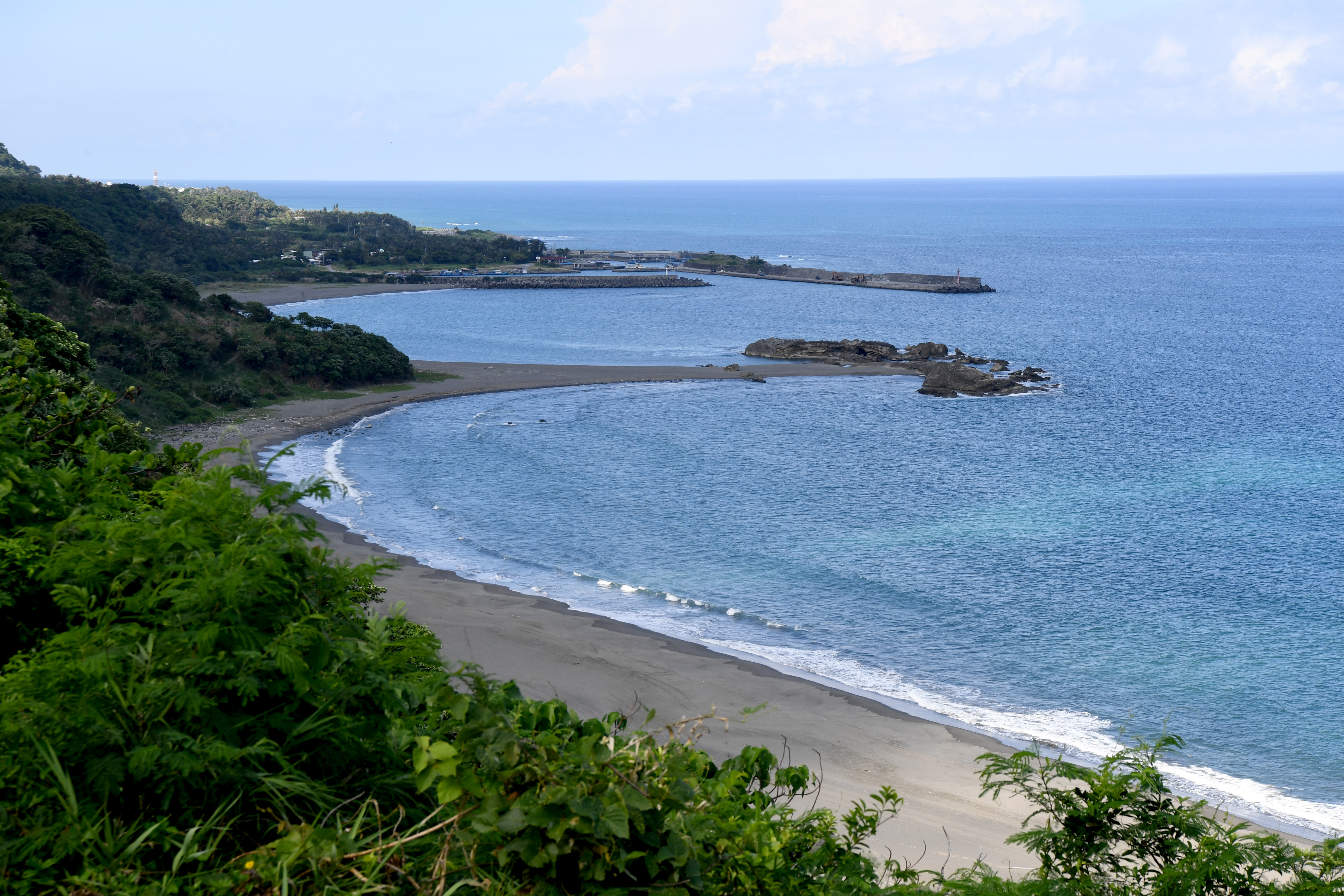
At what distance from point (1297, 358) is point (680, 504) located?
7090cm

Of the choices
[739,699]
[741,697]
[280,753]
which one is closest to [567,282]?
[741,697]

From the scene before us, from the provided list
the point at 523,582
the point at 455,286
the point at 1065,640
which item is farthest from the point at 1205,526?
the point at 455,286

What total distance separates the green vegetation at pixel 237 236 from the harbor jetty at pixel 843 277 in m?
31.9

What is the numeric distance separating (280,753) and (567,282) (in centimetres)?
13960

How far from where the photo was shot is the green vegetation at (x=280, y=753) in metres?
3.80

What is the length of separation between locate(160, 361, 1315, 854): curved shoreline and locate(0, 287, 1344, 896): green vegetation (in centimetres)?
1226

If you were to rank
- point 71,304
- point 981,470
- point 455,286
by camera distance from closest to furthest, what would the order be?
point 981,470 < point 71,304 < point 455,286

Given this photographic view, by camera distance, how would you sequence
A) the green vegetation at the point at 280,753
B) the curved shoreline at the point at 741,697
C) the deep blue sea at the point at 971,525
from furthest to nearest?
the deep blue sea at the point at 971,525 < the curved shoreline at the point at 741,697 < the green vegetation at the point at 280,753

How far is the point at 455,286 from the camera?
13475 centimetres

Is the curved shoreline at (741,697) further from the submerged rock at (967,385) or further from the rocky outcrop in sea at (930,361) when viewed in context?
the rocky outcrop in sea at (930,361)

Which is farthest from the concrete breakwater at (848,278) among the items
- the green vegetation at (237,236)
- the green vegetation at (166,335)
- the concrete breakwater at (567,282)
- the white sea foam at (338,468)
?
the white sea foam at (338,468)

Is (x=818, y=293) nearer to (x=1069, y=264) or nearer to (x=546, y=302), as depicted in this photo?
(x=546, y=302)

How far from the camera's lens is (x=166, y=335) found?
59.8m

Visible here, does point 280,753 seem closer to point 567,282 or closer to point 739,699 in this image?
point 739,699
